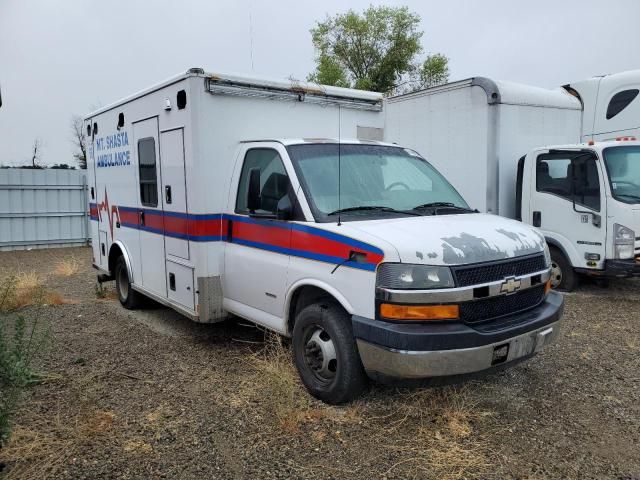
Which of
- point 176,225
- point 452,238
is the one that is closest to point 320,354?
point 452,238

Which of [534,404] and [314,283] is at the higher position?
[314,283]

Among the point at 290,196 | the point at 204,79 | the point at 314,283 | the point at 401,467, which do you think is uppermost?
the point at 204,79

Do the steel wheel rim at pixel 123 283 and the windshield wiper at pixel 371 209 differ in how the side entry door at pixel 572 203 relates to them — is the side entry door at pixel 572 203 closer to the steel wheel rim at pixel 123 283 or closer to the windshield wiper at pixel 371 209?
the windshield wiper at pixel 371 209

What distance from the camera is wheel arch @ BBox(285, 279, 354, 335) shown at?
4016mm

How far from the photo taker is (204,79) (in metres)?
5.19

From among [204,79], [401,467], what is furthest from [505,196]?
[401,467]

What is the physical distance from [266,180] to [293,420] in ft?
6.63

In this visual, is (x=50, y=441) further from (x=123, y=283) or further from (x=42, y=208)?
(x=42, y=208)

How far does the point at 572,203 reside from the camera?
792 centimetres

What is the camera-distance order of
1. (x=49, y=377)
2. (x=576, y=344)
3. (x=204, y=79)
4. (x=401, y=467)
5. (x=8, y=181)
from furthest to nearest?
(x=8, y=181), (x=576, y=344), (x=204, y=79), (x=49, y=377), (x=401, y=467)

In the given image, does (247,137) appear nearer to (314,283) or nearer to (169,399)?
(314,283)

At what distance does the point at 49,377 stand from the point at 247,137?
2792 mm

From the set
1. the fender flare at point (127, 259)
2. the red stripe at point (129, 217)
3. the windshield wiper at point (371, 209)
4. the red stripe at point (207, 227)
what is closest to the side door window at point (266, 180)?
the red stripe at point (207, 227)

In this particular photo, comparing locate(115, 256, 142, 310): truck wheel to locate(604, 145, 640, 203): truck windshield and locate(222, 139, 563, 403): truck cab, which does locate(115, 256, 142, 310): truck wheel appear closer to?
locate(222, 139, 563, 403): truck cab
